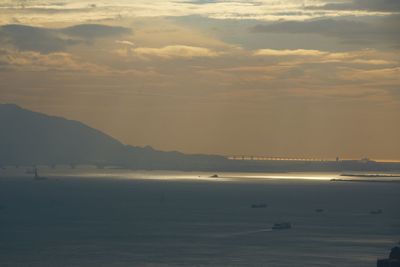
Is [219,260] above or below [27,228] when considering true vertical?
above

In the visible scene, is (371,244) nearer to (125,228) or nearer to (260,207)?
(125,228)

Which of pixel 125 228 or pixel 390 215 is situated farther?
pixel 390 215

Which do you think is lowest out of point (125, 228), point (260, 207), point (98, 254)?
point (260, 207)

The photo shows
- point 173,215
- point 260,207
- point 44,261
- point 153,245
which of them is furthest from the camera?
point 260,207

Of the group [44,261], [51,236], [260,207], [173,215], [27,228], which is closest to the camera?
[44,261]

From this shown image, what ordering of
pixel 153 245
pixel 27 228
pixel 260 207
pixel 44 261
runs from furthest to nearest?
pixel 260 207 < pixel 27 228 < pixel 153 245 < pixel 44 261

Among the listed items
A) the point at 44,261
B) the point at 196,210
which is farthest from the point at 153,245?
the point at 196,210

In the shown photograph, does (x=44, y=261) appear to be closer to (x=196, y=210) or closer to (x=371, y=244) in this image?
(x=371, y=244)

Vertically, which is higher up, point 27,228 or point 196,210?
point 27,228

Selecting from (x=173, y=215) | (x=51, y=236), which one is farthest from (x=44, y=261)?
(x=173, y=215)
